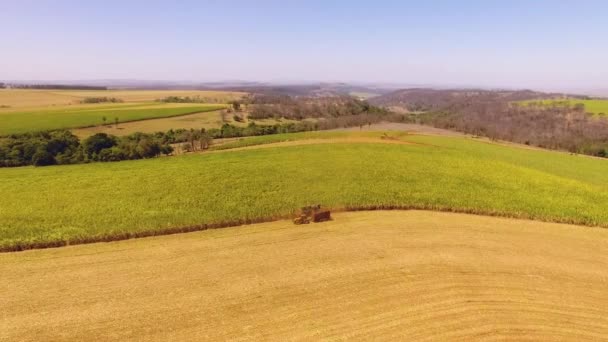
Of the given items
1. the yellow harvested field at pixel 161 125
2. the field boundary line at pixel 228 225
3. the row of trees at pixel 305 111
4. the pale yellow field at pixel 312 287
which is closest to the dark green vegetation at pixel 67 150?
the yellow harvested field at pixel 161 125

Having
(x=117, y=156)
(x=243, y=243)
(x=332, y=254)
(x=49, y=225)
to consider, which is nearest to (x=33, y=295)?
(x=49, y=225)

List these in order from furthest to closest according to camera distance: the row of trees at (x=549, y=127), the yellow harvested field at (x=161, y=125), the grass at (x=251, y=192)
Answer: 1. the row of trees at (x=549, y=127)
2. the yellow harvested field at (x=161, y=125)
3. the grass at (x=251, y=192)

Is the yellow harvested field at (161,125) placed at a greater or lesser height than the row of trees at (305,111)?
lesser

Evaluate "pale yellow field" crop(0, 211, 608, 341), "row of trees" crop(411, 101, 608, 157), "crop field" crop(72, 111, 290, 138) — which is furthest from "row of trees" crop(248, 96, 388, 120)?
"pale yellow field" crop(0, 211, 608, 341)

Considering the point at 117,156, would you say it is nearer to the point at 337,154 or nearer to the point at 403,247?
the point at 337,154

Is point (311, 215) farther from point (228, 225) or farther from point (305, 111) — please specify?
point (305, 111)

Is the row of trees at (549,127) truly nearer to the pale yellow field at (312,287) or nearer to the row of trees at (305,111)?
the row of trees at (305,111)

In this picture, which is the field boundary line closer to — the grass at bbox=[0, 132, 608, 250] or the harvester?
the grass at bbox=[0, 132, 608, 250]
